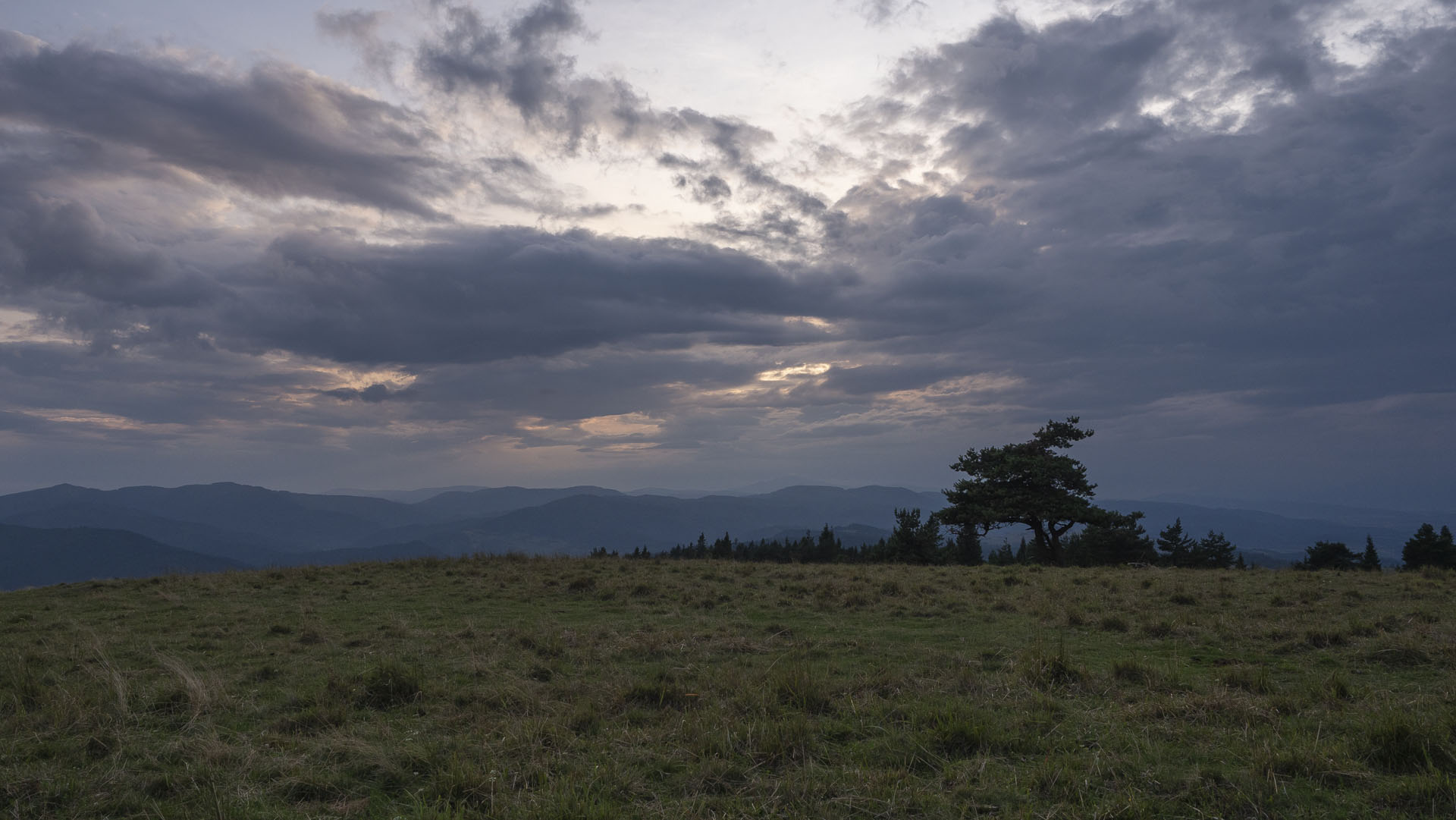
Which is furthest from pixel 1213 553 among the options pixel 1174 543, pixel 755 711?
pixel 755 711

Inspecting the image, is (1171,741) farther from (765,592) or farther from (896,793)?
(765,592)

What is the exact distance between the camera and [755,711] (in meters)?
7.81

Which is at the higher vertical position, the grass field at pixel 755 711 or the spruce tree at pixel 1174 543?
the grass field at pixel 755 711

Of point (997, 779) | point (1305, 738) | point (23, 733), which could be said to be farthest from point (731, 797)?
point (23, 733)

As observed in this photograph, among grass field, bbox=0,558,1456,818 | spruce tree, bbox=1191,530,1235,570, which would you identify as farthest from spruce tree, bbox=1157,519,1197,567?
grass field, bbox=0,558,1456,818

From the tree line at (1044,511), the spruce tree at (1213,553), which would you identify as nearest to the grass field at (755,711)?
the tree line at (1044,511)

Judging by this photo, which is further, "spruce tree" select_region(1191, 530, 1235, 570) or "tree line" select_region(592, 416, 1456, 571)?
"spruce tree" select_region(1191, 530, 1235, 570)

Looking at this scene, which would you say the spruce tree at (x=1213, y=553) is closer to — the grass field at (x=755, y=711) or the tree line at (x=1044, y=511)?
the tree line at (x=1044, y=511)

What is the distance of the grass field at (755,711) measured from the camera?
5.59 meters

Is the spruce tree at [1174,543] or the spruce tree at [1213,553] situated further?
the spruce tree at [1174,543]

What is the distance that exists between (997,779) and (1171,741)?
2032 millimetres

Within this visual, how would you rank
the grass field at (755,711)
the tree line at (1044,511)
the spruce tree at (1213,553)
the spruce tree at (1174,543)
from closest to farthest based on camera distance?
1. the grass field at (755,711)
2. the tree line at (1044,511)
3. the spruce tree at (1213,553)
4. the spruce tree at (1174,543)

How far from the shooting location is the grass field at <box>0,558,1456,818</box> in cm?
559

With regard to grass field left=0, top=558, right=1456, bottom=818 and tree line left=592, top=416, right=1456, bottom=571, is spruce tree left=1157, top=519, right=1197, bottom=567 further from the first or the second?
grass field left=0, top=558, right=1456, bottom=818
